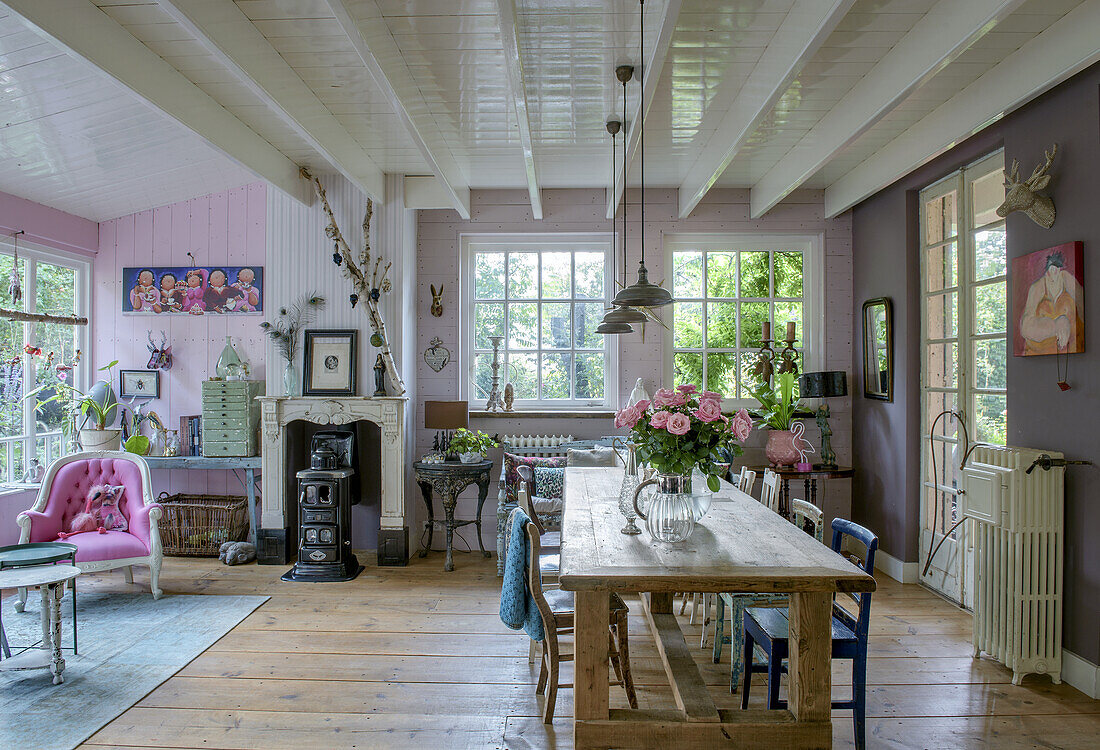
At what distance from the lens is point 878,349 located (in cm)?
505

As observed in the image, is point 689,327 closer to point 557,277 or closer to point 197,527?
point 557,277

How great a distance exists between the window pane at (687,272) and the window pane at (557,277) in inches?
36.2

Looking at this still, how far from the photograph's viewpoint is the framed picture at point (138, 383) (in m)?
5.62

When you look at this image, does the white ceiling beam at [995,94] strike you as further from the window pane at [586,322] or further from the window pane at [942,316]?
the window pane at [586,322]

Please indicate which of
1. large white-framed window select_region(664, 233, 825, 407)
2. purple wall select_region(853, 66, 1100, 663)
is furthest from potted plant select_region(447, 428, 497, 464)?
purple wall select_region(853, 66, 1100, 663)

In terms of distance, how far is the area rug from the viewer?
2.76 m

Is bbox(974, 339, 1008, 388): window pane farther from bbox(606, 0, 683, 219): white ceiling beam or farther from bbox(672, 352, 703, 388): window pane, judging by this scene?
bbox(606, 0, 683, 219): white ceiling beam

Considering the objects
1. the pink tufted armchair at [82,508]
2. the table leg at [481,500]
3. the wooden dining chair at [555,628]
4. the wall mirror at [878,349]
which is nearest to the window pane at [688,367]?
the wall mirror at [878,349]

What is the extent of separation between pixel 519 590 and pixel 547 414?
9.74 ft

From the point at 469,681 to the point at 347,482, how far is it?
215cm

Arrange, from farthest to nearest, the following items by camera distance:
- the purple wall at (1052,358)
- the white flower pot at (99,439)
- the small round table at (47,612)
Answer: the white flower pot at (99,439) → the small round table at (47,612) → the purple wall at (1052,358)

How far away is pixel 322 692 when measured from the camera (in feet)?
10.0

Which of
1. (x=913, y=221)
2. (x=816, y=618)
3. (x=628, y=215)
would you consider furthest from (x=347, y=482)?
(x=913, y=221)

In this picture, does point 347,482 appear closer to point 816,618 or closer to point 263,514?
point 263,514
